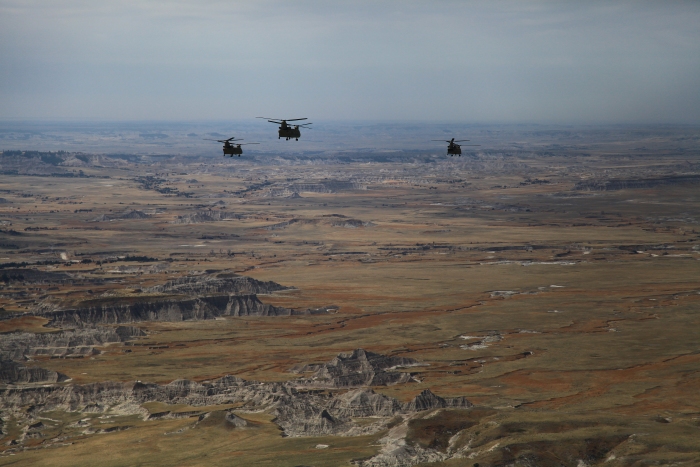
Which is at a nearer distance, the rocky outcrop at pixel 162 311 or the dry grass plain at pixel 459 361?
the dry grass plain at pixel 459 361

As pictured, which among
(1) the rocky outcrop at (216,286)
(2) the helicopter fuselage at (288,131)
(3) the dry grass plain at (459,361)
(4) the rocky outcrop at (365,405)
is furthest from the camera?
(1) the rocky outcrop at (216,286)

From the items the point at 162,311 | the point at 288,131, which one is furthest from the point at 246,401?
the point at 162,311

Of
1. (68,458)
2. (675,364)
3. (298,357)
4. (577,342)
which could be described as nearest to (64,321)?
(298,357)

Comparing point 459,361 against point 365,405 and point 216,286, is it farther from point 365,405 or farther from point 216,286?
point 216,286

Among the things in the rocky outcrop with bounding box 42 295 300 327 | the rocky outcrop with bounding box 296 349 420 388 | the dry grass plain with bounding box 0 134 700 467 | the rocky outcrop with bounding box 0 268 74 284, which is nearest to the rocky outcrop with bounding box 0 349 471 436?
the dry grass plain with bounding box 0 134 700 467

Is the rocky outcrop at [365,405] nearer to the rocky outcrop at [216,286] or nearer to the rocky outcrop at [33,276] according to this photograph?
the rocky outcrop at [216,286]

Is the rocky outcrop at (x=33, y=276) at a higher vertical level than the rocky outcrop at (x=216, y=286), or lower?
lower

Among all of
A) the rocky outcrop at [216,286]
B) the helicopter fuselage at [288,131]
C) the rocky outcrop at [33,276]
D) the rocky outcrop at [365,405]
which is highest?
the helicopter fuselage at [288,131]

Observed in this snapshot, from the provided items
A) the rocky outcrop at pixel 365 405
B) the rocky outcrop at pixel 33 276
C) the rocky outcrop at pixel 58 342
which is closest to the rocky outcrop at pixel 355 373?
the rocky outcrop at pixel 365 405
